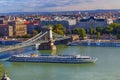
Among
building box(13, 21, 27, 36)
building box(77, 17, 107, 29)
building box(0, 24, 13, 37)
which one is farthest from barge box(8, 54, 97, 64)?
building box(77, 17, 107, 29)

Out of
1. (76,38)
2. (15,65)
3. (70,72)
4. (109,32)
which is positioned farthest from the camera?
(109,32)

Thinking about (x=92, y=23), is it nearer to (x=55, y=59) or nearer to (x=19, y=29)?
(x=19, y=29)

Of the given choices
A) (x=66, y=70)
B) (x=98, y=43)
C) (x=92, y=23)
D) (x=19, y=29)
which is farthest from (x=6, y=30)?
(x=66, y=70)

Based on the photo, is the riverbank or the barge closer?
the barge

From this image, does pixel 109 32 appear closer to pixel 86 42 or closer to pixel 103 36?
pixel 103 36

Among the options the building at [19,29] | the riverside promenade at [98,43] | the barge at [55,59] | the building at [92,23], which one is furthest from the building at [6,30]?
the barge at [55,59]

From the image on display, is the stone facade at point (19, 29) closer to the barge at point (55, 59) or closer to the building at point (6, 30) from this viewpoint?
the building at point (6, 30)

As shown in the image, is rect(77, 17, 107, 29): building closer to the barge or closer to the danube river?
the danube river

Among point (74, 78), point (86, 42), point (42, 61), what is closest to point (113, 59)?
point (42, 61)
